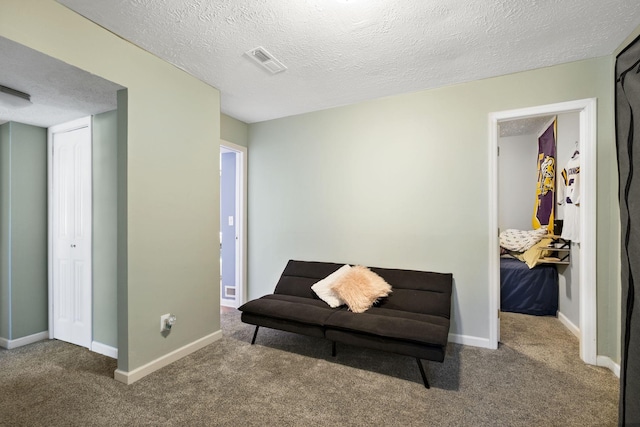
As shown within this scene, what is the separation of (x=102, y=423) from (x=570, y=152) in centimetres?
483

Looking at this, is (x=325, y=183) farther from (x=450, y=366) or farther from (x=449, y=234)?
(x=450, y=366)

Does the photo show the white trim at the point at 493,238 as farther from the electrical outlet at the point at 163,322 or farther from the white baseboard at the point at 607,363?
the electrical outlet at the point at 163,322

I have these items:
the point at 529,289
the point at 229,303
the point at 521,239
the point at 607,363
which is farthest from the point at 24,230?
the point at 521,239

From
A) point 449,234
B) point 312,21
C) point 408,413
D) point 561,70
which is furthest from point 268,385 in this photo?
point 561,70

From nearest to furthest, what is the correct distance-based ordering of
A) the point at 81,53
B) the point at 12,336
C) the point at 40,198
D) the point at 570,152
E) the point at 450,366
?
the point at 81,53, the point at 450,366, the point at 12,336, the point at 40,198, the point at 570,152

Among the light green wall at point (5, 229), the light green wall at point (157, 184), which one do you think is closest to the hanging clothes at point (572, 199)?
the light green wall at point (157, 184)

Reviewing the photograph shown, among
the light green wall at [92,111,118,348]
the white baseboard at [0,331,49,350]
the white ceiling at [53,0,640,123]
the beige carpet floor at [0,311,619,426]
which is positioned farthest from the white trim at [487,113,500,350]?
the white baseboard at [0,331,49,350]

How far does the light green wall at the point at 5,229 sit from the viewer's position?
9.34 feet

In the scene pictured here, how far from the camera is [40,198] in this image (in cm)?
304

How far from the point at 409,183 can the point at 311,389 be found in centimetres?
204

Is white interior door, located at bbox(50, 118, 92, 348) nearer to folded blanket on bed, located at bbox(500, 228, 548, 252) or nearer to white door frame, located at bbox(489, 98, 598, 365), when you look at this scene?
white door frame, located at bbox(489, 98, 598, 365)

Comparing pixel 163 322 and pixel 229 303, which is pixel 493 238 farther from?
pixel 229 303

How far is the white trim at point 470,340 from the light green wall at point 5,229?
13.7 feet

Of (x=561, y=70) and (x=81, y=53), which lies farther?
(x=561, y=70)
